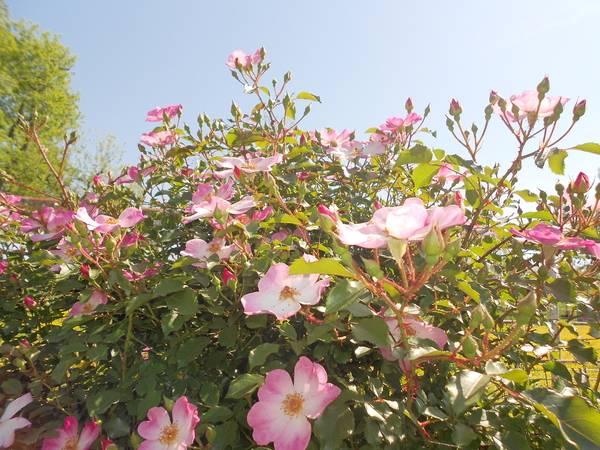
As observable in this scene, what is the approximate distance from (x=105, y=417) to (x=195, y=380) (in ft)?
1.33

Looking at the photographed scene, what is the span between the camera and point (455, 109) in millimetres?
1098

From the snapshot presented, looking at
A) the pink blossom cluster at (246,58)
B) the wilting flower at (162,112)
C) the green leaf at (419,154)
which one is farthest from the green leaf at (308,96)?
the green leaf at (419,154)

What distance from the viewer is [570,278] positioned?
971 mm

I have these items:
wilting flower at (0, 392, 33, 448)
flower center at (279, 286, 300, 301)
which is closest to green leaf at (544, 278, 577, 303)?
flower center at (279, 286, 300, 301)

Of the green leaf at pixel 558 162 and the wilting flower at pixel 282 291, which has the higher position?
the green leaf at pixel 558 162

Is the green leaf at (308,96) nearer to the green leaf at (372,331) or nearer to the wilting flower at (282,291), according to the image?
the wilting flower at (282,291)

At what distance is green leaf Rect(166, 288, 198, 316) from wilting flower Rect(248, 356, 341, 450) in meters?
0.26

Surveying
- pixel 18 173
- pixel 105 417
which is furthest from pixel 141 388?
pixel 18 173

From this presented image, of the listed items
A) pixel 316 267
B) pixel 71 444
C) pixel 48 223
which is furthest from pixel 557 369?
pixel 48 223

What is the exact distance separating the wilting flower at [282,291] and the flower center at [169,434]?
0.30 m

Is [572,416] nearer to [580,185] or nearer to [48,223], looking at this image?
[580,185]

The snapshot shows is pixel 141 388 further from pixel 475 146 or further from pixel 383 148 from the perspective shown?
pixel 383 148

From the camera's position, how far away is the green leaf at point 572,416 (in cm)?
52

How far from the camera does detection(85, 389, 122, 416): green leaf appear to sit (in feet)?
2.79
